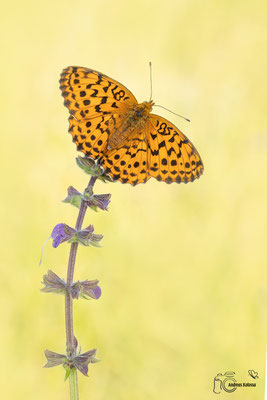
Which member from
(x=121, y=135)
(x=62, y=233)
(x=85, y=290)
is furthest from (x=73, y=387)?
(x=121, y=135)

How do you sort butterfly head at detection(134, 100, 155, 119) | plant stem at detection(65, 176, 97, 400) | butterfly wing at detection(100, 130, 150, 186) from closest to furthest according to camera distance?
plant stem at detection(65, 176, 97, 400)
butterfly wing at detection(100, 130, 150, 186)
butterfly head at detection(134, 100, 155, 119)

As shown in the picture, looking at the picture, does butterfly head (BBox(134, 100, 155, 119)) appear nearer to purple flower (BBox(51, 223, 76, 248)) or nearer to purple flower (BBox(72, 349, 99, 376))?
purple flower (BBox(51, 223, 76, 248))

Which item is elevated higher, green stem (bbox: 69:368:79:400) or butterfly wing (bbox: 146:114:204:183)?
butterfly wing (bbox: 146:114:204:183)

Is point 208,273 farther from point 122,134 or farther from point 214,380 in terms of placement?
point 122,134
